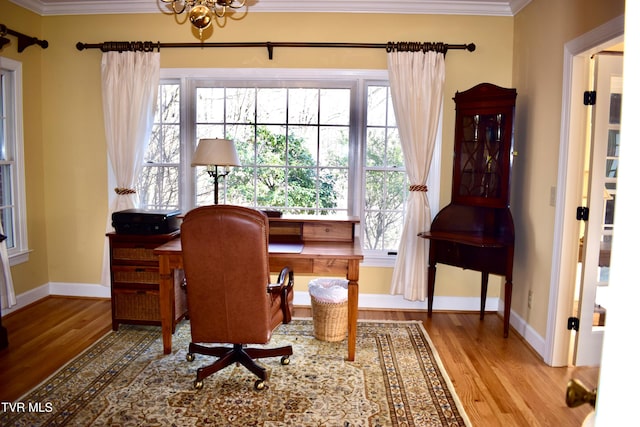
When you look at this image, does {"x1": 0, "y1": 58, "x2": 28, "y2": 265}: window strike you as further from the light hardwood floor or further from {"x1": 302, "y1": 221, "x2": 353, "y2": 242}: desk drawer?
{"x1": 302, "y1": 221, "x2": 353, "y2": 242}: desk drawer

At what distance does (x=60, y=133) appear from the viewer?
4270mm

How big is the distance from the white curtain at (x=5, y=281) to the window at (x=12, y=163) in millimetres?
450

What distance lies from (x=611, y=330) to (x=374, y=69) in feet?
12.4

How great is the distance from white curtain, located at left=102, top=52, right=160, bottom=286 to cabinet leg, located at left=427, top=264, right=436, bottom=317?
2772mm

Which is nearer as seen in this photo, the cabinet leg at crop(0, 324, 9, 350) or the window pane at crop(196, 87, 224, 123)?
the cabinet leg at crop(0, 324, 9, 350)

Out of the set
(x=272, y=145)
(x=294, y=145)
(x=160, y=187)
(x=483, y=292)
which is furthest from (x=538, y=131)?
(x=160, y=187)

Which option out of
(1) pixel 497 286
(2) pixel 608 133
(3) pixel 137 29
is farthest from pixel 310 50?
(1) pixel 497 286

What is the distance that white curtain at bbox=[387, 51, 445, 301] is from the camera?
3918mm

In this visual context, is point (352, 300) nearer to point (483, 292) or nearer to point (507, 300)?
point (507, 300)

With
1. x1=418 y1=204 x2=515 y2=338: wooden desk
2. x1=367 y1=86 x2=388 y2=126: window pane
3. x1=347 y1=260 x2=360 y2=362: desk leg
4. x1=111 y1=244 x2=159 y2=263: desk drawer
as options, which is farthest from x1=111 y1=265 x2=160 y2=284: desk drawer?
x1=367 y1=86 x2=388 y2=126: window pane

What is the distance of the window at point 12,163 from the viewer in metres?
3.90

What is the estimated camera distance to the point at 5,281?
138 inches

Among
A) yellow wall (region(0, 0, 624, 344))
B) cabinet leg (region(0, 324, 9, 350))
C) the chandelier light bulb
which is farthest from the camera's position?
yellow wall (region(0, 0, 624, 344))

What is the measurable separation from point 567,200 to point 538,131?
2.32 feet
